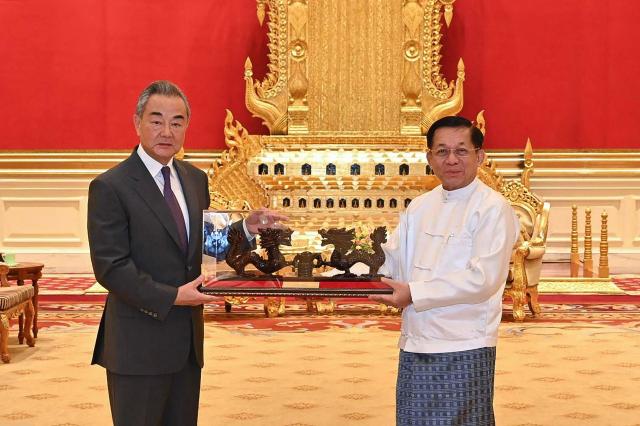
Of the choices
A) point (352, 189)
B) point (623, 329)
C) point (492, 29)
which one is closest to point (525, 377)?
point (623, 329)

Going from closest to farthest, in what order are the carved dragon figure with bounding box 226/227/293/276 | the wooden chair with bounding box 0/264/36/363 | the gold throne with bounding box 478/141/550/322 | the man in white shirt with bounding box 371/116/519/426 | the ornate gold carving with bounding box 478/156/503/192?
1. the man in white shirt with bounding box 371/116/519/426
2. the carved dragon figure with bounding box 226/227/293/276
3. the wooden chair with bounding box 0/264/36/363
4. the gold throne with bounding box 478/141/550/322
5. the ornate gold carving with bounding box 478/156/503/192

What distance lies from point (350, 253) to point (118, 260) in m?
0.84

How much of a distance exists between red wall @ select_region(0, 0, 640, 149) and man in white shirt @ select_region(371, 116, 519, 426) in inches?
289

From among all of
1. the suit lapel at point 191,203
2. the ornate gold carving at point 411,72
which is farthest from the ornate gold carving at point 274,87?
the suit lapel at point 191,203

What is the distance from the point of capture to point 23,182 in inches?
407

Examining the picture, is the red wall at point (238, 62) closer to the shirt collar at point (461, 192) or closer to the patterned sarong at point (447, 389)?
the shirt collar at point (461, 192)

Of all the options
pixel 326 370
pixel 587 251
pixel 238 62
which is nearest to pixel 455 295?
pixel 326 370

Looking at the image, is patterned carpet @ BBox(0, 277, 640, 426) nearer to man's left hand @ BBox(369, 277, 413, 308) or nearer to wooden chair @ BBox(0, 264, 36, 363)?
wooden chair @ BBox(0, 264, 36, 363)

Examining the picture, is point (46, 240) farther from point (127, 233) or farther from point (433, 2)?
point (127, 233)

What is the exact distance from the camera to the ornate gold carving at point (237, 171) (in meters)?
9.17

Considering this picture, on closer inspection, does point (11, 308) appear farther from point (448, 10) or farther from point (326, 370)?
point (448, 10)

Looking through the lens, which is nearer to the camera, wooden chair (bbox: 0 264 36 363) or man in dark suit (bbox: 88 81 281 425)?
man in dark suit (bbox: 88 81 281 425)

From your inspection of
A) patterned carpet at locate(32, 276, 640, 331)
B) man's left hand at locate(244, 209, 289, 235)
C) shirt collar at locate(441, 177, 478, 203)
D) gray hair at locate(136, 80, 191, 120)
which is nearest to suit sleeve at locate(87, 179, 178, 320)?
gray hair at locate(136, 80, 191, 120)

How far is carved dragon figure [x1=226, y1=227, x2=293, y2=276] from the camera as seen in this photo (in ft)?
9.80
